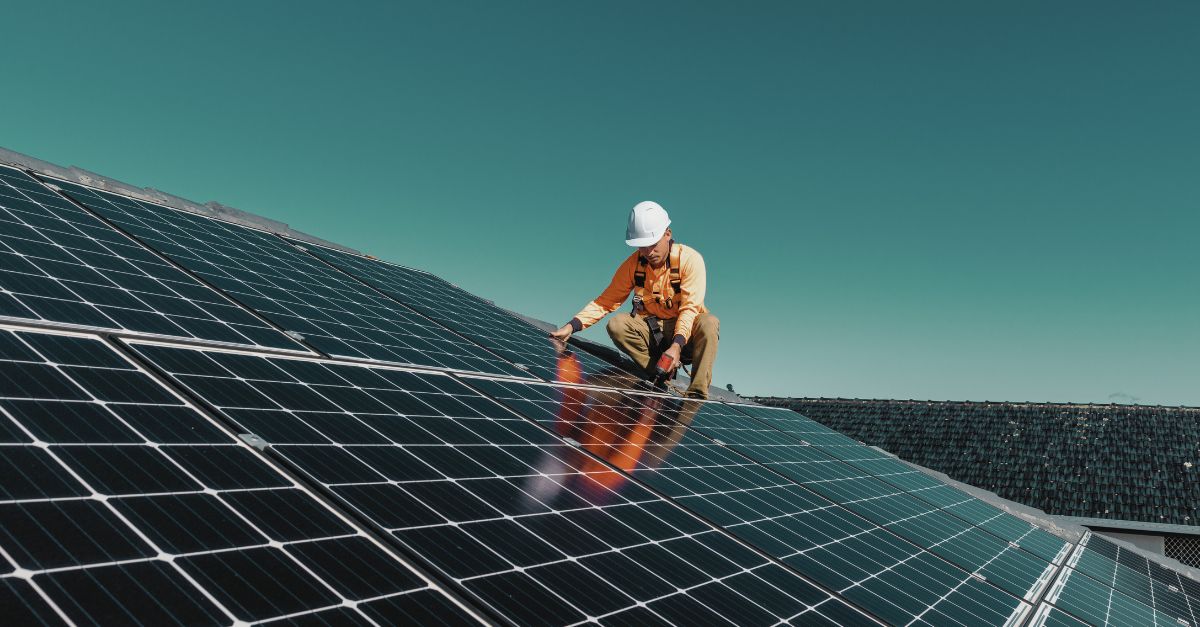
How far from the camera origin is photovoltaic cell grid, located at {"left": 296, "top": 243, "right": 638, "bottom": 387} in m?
11.3

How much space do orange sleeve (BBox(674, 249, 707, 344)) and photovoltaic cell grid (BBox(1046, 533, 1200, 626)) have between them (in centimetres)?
609

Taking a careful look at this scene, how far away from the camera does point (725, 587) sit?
201 inches

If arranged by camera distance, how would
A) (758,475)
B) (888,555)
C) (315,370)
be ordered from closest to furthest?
1. (315,370)
2. (888,555)
3. (758,475)

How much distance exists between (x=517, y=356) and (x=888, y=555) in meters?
5.41

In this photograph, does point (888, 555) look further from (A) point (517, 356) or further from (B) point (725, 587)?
(A) point (517, 356)

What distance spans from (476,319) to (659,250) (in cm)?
325

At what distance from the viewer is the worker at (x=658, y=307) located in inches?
493

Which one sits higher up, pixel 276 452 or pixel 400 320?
pixel 400 320

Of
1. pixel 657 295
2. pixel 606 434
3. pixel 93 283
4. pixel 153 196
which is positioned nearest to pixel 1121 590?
pixel 606 434

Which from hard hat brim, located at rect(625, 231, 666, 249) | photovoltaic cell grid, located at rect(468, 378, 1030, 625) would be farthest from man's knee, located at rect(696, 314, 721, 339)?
photovoltaic cell grid, located at rect(468, 378, 1030, 625)

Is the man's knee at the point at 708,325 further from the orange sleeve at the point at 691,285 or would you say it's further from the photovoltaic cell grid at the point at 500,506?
the photovoltaic cell grid at the point at 500,506

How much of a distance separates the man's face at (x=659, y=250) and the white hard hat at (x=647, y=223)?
0.13 m

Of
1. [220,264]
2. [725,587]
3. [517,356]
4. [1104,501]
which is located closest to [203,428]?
[725,587]

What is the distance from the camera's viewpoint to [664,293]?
13.2 metres
